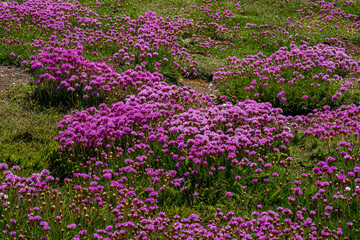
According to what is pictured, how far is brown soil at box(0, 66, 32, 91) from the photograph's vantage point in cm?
972

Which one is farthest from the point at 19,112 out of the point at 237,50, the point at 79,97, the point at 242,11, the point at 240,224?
the point at 242,11

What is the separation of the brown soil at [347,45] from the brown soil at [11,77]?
374 inches

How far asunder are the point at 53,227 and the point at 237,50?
31.8 ft

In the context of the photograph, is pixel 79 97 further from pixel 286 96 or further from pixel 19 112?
pixel 286 96

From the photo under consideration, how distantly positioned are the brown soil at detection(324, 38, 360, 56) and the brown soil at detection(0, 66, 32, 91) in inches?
374

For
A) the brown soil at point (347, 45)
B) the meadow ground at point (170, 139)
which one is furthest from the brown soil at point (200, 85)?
the brown soil at point (347, 45)

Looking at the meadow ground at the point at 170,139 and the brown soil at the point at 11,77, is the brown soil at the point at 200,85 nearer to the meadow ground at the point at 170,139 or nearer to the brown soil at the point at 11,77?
the meadow ground at the point at 170,139

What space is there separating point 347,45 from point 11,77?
1051cm

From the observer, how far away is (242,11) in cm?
1619

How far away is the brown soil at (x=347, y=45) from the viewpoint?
12755 mm

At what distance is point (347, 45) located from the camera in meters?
13.3

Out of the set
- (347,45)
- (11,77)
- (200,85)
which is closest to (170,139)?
(200,85)

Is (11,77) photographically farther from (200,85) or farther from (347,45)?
(347,45)

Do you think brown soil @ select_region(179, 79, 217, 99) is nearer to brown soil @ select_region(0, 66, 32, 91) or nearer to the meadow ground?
the meadow ground
